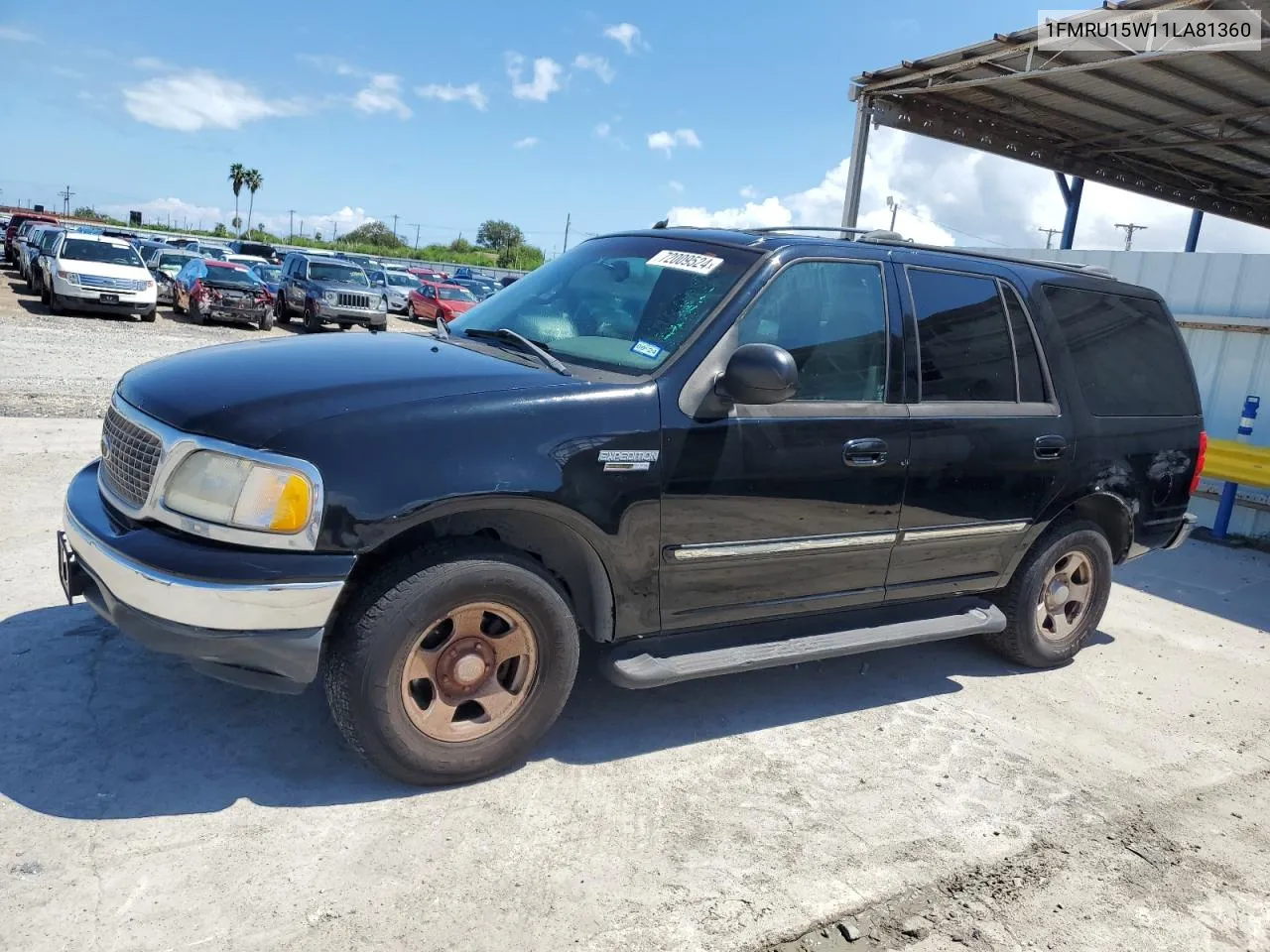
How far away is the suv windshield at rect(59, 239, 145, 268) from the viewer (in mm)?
19703

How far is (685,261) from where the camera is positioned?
402 cm

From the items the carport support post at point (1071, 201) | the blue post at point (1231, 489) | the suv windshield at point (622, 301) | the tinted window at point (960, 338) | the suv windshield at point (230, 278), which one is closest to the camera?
the suv windshield at point (622, 301)

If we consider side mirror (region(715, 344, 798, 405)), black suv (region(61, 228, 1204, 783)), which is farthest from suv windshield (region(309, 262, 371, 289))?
side mirror (region(715, 344, 798, 405))

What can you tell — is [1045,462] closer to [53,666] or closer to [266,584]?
[266,584]

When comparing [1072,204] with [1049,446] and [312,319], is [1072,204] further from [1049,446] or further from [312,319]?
[312,319]

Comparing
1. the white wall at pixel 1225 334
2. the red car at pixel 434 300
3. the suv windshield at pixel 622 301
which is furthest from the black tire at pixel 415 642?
the red car at pixel 434 300

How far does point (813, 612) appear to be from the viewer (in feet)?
13.6

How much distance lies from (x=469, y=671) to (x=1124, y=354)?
3988 mm

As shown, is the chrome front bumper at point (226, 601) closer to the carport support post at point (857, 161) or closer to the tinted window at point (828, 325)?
the tinted window at point (828, 325)

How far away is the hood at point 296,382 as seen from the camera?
3041mm

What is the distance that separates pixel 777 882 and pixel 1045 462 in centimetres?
266

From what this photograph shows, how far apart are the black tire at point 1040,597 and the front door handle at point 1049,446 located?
0.47 metres

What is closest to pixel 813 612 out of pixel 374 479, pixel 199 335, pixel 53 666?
pixel 374 479

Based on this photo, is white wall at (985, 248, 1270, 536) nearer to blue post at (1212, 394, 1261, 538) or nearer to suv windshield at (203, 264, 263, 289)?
blue post at (1212, 394, 1261, 538)
